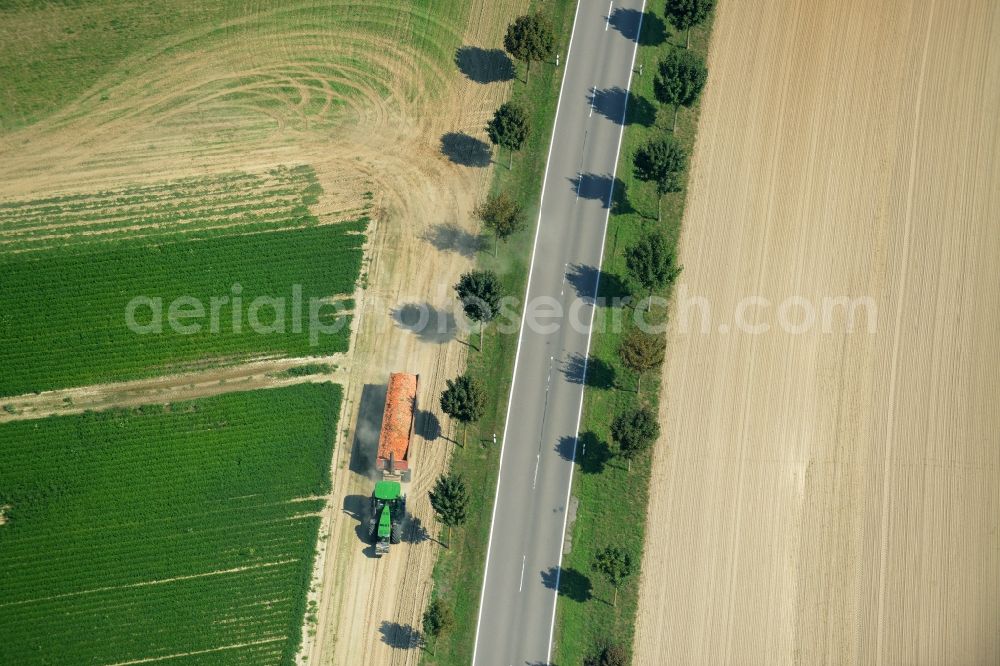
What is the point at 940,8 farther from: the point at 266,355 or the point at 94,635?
the point at 94,635

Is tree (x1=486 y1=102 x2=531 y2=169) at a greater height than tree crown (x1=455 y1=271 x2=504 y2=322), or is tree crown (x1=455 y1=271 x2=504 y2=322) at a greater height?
tree (x1=486 y1=102 x2=531 y2=169)

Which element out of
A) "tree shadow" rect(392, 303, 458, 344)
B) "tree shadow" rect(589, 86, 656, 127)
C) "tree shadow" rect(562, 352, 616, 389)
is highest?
"tree shadow" rect(589, 86, 656, 127)

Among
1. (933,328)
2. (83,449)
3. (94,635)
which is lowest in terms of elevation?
(94,635)

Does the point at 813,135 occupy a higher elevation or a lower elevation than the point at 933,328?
higher

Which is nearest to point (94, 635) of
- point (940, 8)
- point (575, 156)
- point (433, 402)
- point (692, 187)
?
point (433, 402)

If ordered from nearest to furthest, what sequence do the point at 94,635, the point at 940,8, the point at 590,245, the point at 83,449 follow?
the point at 94,635, the point at 83,449, the point at 590,245, the point at 940,8

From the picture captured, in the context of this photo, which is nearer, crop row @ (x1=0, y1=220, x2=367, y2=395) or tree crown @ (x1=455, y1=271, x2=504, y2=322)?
tree crown @ (x1=455, y1=271, x2=504, y2=322)

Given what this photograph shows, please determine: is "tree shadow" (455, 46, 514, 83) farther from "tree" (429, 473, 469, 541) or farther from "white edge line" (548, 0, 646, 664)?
"tree" (429, 473, 469, 541)

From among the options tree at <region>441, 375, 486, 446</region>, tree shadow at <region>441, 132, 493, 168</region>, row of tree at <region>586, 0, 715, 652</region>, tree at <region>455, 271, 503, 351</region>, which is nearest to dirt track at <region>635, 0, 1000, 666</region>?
row of tree at <region>586, 0, 715, 652</region>
